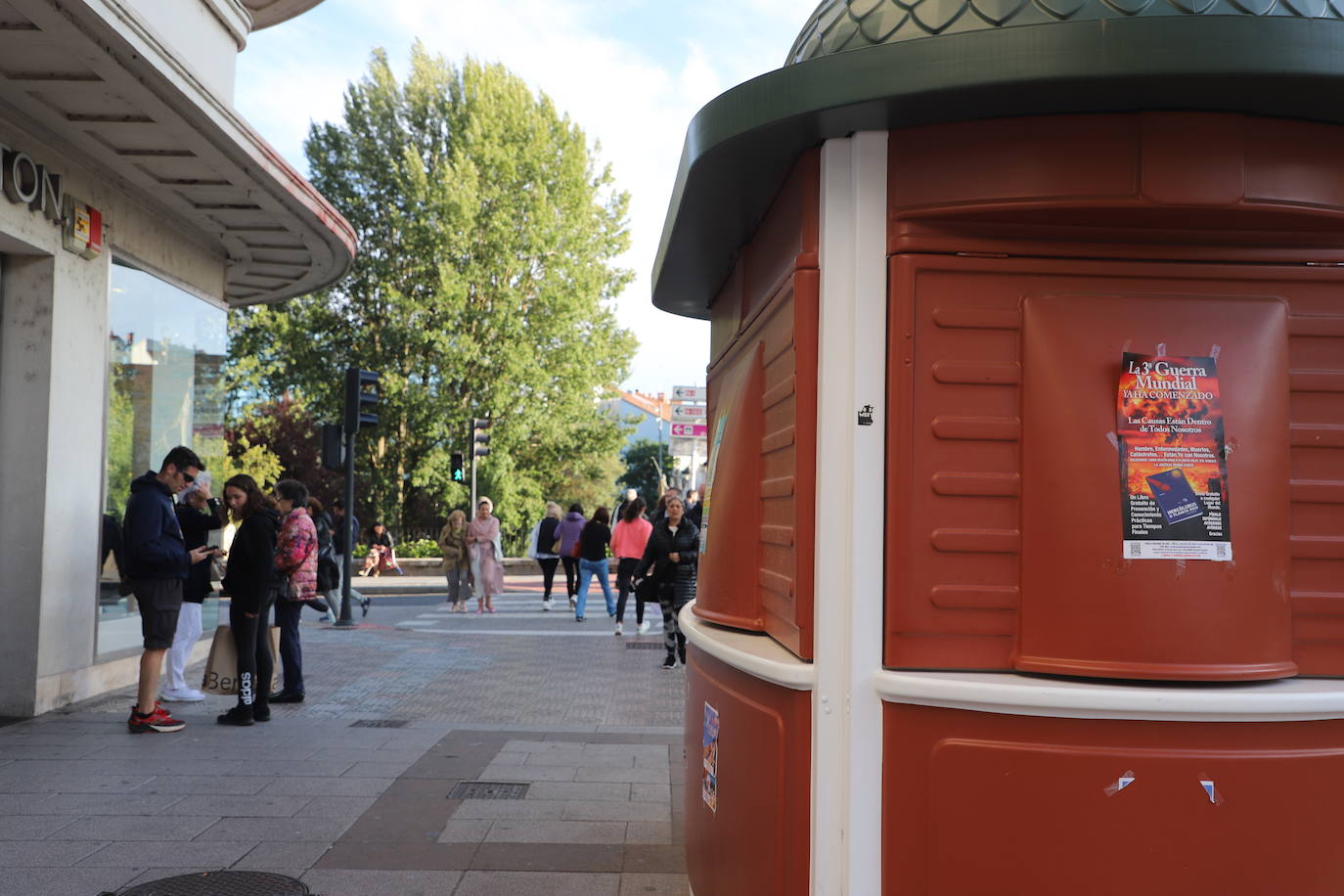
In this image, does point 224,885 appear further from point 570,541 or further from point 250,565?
point 570,541

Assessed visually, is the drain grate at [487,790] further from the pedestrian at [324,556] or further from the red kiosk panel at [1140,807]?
the pedestrian at [324,556]

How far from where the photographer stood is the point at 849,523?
2.94 metres

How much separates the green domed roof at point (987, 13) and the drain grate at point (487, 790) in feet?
14.2

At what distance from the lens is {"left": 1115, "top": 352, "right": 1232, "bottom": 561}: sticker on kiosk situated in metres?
2.81

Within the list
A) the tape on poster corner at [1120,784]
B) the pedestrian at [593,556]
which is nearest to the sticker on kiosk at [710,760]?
the tape on poster corner at [1120,784]

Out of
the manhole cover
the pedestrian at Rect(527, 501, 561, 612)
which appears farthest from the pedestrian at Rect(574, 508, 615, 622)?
the manhole cover

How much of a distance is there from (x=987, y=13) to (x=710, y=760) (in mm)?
2493

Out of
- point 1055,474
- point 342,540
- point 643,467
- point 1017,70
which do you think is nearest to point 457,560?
point 342,540

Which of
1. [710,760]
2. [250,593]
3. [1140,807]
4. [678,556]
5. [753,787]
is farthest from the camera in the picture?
[678,556]

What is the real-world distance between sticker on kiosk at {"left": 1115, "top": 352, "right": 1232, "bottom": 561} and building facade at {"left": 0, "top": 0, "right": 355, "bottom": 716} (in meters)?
5.72

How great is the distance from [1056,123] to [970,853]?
190 cm

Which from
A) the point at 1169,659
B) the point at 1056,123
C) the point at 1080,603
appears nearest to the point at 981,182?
the point at 1056,123

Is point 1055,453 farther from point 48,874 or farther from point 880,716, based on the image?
point 48,874

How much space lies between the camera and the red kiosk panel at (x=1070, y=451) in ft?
9.31
